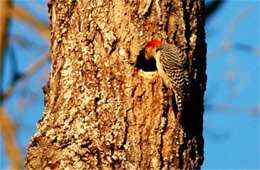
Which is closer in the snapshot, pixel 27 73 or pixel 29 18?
pixel 27 73

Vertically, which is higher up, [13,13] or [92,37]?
[13,13]

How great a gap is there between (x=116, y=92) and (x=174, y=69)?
1212 mm

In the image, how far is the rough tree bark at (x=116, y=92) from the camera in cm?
535

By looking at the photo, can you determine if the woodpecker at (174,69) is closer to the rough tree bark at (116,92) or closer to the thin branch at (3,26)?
the rough tree bark at (116,92)

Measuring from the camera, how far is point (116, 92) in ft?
18.2

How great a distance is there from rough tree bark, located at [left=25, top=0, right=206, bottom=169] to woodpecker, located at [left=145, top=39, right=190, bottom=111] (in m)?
0.06

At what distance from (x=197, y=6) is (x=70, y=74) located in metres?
1.24

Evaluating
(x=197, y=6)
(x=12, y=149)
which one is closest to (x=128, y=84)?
(x=197, y=6)

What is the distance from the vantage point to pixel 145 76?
18.8ft

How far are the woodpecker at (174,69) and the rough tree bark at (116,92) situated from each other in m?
0.06

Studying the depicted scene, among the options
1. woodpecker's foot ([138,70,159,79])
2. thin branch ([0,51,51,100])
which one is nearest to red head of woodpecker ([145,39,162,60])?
woodpecker's foot ([138,70,159,79])

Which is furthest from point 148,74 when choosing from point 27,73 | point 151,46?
point 27,73

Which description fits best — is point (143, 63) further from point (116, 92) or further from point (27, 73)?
point (27, 73)

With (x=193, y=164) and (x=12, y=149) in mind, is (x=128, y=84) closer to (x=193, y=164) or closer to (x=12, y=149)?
(x=193, y=164)
